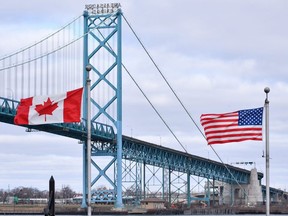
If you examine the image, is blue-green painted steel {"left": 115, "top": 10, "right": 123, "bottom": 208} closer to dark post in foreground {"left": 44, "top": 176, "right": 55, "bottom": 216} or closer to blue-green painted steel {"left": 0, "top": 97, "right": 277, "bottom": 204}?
blue-green painted steel {"left": 0, "top": 97, "right": 277, "bottom": 204}

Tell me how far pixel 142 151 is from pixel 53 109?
8758 cm

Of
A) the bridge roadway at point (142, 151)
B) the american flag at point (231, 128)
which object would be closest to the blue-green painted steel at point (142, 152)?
the bridge roadway at point (142, 151)

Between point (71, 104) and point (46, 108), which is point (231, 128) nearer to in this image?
point (71, 104)

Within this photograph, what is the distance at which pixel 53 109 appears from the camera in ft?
115

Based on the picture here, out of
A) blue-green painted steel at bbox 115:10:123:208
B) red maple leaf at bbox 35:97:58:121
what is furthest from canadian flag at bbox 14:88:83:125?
blue-green painted steel at bbox 115:10:123:208

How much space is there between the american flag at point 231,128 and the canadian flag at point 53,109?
4692 mm

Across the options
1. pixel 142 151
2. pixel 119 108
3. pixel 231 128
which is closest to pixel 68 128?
pixel 119 108

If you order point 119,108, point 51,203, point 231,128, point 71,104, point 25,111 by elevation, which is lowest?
point 51,203

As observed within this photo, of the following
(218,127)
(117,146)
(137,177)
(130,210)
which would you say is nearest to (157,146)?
(137,177)

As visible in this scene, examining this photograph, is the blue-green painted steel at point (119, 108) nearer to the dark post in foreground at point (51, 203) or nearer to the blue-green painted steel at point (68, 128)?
the blue-green painted steel at point (68, 128)

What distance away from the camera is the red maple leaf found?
3491cm

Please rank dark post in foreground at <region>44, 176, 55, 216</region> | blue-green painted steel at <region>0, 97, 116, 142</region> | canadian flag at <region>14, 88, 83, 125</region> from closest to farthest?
dark post in foreground at <region>44, 176, 55, 216</region> < canadian flag at <region>14, 88, 83, 125</region> < blue-green painted steel at <region>0, 97, 116, 142</region>

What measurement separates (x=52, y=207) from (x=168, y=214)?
9867 cm

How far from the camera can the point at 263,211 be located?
13475 centimetres
